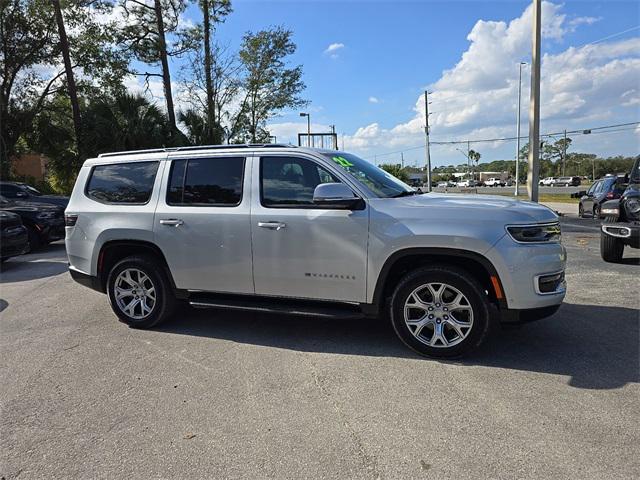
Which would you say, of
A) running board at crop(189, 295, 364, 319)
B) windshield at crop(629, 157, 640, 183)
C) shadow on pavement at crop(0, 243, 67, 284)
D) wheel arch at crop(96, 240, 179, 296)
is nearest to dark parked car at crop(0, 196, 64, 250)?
shadow on pavement at crop(0, 243, 67, 284)

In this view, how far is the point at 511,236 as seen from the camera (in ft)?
12.7

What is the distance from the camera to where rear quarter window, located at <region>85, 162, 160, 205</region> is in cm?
A: 521

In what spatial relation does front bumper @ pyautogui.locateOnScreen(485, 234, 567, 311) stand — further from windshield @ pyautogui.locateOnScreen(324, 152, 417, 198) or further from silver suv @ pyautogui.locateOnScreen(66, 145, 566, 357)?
windshield @ pyautogui.locateOnScreen(324, 152, 417, 198)

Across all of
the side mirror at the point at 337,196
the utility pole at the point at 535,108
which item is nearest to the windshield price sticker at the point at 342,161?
the side mirror at the point at 337,196

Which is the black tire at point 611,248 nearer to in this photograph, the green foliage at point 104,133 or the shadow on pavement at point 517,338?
the shadow on pavement at point 517,338

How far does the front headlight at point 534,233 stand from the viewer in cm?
390

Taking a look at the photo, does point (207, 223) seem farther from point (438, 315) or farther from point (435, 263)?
point (438, 315)

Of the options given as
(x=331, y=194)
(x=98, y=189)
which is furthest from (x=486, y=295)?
(x=98, y=189)

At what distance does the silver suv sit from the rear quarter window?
0.02 meters

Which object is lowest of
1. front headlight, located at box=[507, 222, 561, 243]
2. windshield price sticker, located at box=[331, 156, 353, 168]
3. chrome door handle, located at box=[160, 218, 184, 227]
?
front headlight, located at box=[507, 222, 561, 243]

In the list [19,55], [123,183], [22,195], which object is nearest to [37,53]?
[19,55]

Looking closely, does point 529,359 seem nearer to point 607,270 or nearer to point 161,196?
point 161,196

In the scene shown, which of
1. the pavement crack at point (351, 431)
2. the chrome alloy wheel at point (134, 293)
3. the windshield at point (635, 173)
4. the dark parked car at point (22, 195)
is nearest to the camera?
the pavement crack at point (351, 431)

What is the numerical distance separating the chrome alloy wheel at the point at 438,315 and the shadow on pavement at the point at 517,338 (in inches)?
8.6
